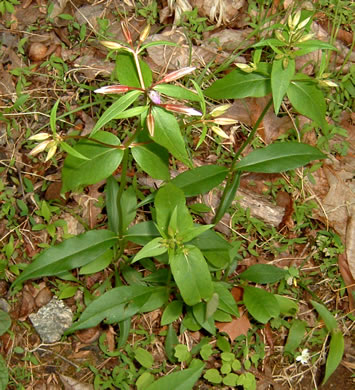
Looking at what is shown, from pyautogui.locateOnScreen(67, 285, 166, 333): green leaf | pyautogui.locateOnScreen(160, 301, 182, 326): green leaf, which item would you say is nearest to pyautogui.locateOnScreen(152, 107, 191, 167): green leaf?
pyautogui.locateOnScreen(67, 285, 166, 333): green leaf

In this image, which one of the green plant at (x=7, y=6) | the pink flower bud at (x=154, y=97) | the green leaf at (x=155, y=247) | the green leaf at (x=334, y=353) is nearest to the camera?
the pink flower bud at (x=154, y=97)

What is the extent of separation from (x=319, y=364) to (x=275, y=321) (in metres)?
0.33

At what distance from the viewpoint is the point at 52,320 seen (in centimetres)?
277

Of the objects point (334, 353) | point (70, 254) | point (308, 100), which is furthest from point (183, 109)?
point (334, 353)

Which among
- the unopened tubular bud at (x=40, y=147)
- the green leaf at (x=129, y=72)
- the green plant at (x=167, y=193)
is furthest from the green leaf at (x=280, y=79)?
the unopened tubular bud at (x=40, y=147)

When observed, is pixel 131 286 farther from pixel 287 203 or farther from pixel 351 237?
pixel 351 237

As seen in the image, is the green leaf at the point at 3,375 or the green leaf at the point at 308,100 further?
the green leaf at the point at 3,375

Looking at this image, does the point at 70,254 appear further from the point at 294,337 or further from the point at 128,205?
the point at 294,337

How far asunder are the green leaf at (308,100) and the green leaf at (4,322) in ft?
6.13

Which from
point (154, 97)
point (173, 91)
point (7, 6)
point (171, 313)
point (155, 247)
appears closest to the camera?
point (154, 97)

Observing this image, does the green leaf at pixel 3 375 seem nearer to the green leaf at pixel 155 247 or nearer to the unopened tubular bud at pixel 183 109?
the green leaf at pixel 155 247

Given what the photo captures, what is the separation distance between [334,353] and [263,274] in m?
0.55

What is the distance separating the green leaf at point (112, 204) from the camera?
8.82 ft

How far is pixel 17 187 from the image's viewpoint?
120 inches
